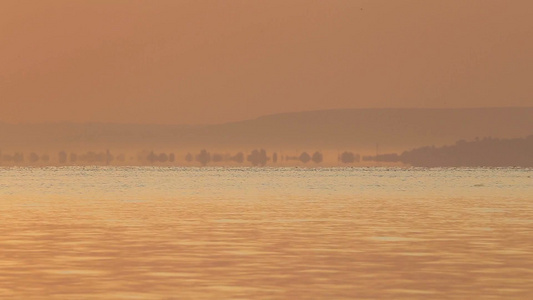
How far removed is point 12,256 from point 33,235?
991 cm

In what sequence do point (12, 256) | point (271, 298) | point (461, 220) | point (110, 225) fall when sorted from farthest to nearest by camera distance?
point (461, 220) → point (110, 225) → point (12, 256) → point (271, 298)

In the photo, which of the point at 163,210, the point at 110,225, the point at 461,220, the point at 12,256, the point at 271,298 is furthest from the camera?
the point at 163,210

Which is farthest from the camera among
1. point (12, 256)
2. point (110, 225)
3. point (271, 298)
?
point (110, 225)

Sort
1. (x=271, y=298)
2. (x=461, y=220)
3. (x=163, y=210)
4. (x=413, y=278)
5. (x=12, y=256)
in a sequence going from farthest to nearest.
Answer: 1. (x=163, y=210)
2. (x=461, y=220)
3. (x=12, y=256)
4. (x=413, y=278)
5. (x=271, y=298)

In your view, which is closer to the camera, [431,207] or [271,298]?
[271,298]

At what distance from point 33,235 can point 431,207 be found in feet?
117

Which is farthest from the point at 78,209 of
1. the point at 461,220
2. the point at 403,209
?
the point at 461,220

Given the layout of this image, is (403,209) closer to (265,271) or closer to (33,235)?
(33,235)

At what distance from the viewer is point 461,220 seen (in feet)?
204

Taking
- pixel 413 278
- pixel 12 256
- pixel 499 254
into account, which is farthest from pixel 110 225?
pixel 413 278

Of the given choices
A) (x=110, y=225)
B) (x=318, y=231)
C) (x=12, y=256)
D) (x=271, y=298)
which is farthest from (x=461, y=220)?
(x=271, y=298)

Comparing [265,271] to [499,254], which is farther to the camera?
[499,254]

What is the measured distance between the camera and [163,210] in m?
75.6

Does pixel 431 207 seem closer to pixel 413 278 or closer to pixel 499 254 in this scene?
pixel 499 254
